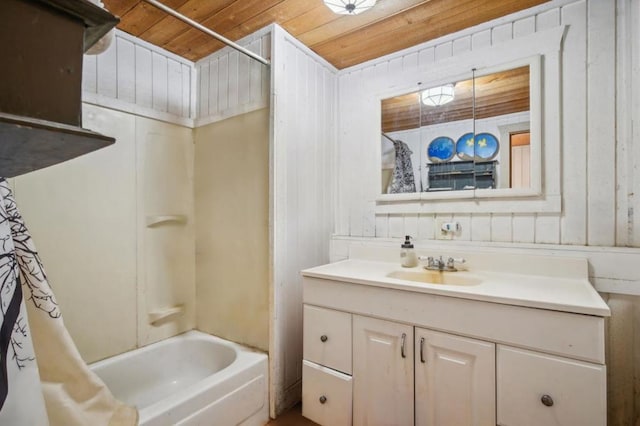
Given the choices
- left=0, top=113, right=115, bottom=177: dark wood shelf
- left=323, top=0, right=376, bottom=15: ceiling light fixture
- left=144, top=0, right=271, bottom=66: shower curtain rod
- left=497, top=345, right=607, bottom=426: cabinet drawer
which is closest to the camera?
left=0, top=113, right=115, bottom=177: dark wood shelf

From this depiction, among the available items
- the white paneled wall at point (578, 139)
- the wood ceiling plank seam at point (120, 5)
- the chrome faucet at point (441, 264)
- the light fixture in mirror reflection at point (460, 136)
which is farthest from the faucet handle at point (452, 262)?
the wood ceiling plank seam at point (120, 5)

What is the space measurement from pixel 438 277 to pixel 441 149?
2.29 feet

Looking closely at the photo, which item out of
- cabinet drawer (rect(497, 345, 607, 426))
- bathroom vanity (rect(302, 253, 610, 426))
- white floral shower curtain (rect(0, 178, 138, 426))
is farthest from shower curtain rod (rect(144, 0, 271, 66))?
cabinet drawer (rect(497, 345, 607, 426))

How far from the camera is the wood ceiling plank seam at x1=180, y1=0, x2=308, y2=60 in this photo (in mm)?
1566

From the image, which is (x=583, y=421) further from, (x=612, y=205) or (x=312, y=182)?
(x=312, y=182)

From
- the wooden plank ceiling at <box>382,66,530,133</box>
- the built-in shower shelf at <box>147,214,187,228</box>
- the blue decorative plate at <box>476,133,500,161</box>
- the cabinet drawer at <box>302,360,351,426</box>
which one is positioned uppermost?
the wooden plank ceiling at <box>382,66,530,133</box>

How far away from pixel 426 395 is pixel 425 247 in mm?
765

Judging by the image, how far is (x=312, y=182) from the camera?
201 centimetres

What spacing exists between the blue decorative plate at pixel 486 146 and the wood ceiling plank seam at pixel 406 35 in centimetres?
60

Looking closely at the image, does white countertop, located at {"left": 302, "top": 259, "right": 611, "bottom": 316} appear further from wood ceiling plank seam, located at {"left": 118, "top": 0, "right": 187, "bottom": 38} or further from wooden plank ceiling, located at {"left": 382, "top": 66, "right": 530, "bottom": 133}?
wood ceiling plank seam, located at {"left": 118, "top": 0, "right": 187, "bottom": 38}

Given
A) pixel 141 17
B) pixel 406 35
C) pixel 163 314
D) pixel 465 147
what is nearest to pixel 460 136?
pixel 465 147

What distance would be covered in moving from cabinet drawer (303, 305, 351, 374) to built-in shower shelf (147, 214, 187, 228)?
1091 mm

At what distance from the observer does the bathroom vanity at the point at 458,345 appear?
3.36 ft

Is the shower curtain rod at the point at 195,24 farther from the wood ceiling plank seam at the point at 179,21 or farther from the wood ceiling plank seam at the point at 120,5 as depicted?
the wood ceiling plank seam at the point at 120,5
